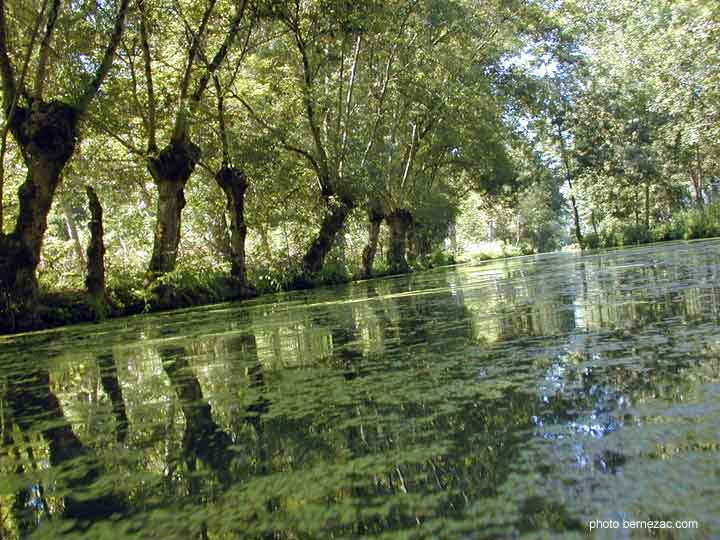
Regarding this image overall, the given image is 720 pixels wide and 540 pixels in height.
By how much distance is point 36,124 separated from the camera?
10500 mm

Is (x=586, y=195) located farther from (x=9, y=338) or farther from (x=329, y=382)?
(x=329, y=382)

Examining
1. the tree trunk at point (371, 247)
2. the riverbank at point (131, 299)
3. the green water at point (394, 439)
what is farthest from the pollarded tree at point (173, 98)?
the tree trunk at point (371, 247)

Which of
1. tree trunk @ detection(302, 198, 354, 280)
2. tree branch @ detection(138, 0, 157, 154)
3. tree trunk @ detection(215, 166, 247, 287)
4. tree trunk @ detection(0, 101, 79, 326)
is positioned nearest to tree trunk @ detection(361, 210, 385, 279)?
tree trunk @ detection(302, 198, 354, 280)

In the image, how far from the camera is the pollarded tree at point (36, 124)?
1023 centimetres

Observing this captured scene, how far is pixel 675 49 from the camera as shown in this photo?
92.6 feet

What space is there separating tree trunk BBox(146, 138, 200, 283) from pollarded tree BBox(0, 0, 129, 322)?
2525mm

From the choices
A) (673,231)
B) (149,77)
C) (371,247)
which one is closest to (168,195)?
(149,77)

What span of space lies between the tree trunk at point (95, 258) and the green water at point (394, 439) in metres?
8.14

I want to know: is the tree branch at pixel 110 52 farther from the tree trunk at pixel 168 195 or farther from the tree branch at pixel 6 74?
the tree trunk at pixel 168 195

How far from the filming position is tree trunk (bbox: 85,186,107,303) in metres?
12.3

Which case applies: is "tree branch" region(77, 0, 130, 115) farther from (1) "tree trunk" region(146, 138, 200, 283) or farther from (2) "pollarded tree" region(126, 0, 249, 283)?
(1) "tree trunk" region(146, 138, 200, 283)

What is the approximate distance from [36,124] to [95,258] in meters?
2.84

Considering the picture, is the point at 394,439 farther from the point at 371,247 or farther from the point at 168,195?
the point at 371,247

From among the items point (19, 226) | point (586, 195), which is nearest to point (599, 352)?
point (19, 226)
